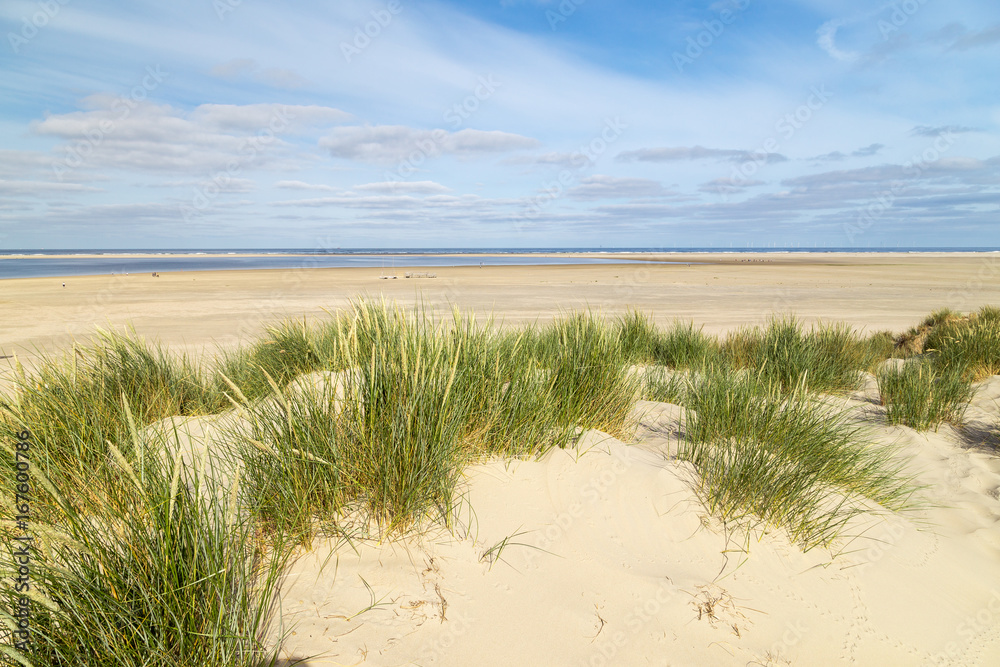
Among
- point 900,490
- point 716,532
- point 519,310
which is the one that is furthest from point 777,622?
point 519,310

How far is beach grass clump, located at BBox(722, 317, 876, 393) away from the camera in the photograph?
5.73 metres

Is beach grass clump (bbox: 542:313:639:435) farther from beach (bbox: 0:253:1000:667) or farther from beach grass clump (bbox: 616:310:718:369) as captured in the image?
beach grass clump (bbox: 616:310:718:369)

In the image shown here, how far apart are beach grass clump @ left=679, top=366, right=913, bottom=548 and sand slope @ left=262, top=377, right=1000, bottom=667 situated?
13 centimetres

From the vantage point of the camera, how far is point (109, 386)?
372cm

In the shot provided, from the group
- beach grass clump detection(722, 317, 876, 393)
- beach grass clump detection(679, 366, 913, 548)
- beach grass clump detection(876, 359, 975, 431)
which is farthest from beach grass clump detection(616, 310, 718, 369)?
beach grass clump detection(679, 366, 913, 548)

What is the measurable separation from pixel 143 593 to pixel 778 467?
2868mm

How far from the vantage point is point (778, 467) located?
111 inches

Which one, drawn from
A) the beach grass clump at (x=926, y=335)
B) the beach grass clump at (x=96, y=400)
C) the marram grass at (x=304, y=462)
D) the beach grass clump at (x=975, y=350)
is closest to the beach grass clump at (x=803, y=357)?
the beach grass clump at (x=975, y=350)

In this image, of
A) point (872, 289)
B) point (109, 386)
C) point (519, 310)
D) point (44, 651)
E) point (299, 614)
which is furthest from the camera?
point (872, 289)

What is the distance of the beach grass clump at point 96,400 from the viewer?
95.5 inches

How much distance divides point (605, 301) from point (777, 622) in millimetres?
15323

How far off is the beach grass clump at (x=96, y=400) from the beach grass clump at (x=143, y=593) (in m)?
0.46

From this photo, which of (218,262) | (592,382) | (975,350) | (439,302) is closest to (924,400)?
(975,350)

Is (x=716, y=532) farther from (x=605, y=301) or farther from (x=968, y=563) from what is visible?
(x=605, y=301)
